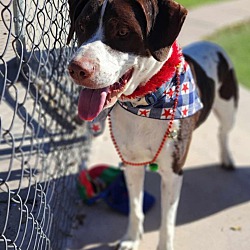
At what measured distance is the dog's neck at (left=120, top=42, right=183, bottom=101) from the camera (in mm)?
3014

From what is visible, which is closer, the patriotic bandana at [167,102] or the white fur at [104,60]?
the white fur at [104,60]

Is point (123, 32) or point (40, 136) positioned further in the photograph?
point (40, 136)

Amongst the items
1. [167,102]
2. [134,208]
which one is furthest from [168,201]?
[167,102]

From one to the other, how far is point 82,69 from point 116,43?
0.25 meters

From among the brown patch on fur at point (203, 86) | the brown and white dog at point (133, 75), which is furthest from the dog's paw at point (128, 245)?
the brown patch on fur at point (203, 86)

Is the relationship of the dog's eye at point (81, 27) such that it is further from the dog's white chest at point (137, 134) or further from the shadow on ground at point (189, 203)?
the shadow on ground at point (189, 203)

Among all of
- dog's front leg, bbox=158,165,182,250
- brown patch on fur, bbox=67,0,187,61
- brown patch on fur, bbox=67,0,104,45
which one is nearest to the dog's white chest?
dog's front leg, bbox=158,165,182,250

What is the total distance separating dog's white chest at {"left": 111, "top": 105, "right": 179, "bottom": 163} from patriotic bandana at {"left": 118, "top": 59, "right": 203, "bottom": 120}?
6 cm

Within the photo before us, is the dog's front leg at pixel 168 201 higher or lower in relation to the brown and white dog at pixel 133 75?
lower

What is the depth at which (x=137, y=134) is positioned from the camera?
322 cm

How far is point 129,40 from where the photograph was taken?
269 centimetres

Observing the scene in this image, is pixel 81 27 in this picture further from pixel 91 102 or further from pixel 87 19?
pixel 91 102

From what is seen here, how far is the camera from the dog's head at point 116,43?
8.43ft

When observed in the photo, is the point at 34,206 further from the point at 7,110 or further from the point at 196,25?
the point at 196,25
